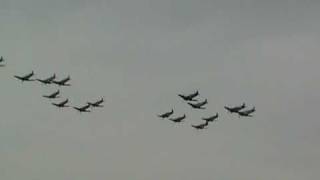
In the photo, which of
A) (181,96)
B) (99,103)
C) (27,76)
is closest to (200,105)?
(181,96)

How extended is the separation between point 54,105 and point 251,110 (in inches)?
1198

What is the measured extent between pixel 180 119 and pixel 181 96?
4319 millimetres

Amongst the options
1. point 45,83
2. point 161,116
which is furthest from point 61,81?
point 161,116

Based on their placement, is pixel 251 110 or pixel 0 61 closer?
pixel 0 61

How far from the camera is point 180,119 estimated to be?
170m

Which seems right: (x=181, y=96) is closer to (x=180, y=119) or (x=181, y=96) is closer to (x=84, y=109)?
(x=180, y=119)

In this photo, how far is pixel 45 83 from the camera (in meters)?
164

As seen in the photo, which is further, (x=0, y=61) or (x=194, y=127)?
(x=194, y=127)

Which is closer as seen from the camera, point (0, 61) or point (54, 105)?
point (0, 61)

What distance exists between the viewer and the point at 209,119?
170250 millimetres

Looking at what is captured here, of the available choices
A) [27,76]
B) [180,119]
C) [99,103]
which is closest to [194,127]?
[180,119]

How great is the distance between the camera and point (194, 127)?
172 meters

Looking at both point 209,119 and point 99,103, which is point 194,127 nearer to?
point 209,119

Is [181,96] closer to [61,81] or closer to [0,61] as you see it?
[61,81]
